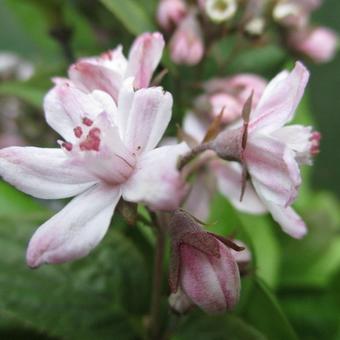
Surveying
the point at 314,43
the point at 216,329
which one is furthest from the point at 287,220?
the point at 314,43

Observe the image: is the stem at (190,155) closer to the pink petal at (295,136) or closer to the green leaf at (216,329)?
the pink petal at (295,136)

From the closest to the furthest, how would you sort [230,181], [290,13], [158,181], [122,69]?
[158,181]
[122,69]
[230,181]
[290,13]

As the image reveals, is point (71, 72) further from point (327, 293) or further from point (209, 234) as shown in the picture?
point (327, 293)

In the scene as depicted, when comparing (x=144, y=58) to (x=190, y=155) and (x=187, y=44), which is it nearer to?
(x=190, y=155)

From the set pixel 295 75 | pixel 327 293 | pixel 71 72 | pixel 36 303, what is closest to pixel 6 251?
pixel 36 303

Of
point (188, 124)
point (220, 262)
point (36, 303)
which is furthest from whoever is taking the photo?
point (188, 124)

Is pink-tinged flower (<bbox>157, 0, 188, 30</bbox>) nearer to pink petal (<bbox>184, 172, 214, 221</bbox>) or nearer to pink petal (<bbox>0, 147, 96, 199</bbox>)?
pink petal (<bbox>184, 172, 214, 221</bbox>)

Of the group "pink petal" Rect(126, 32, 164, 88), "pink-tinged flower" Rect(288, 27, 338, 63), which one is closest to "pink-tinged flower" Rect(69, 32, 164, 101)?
"pink petal" Rect(126, 32, 164, 88)
